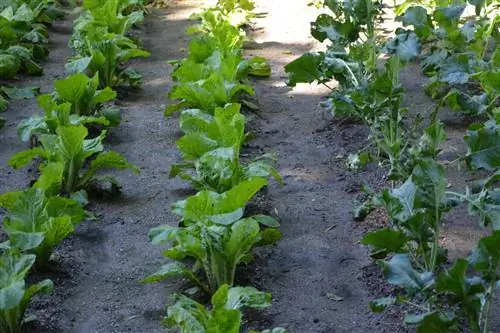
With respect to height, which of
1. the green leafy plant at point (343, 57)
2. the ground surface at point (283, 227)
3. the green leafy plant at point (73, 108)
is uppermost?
the green leafy plant at point (343, 57)

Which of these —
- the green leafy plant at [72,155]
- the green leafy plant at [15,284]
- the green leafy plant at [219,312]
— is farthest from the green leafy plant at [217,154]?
the green leafy plant at [15,284]

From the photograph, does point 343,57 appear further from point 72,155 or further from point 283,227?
point 72,155

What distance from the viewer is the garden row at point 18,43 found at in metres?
6.73

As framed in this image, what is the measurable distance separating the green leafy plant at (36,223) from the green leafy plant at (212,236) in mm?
451

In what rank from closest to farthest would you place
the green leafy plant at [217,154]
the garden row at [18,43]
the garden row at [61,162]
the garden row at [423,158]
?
the garden row at [423,158] → the garden row at [61,162] → the green leafy plant at [217,154] → the garden row at [18,43]

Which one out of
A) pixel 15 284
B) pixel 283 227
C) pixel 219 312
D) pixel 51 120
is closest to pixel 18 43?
pixel 51 120

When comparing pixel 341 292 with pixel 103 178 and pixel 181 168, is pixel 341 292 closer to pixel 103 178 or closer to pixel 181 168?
pixel 181 168

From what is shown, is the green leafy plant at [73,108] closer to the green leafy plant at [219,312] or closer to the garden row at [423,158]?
the garden row at [423,158]

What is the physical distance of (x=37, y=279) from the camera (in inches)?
157

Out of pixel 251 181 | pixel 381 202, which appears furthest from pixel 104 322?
pixel 381 202

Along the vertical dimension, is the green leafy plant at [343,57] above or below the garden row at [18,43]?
above

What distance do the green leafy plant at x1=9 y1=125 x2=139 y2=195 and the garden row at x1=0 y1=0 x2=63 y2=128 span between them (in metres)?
1.63

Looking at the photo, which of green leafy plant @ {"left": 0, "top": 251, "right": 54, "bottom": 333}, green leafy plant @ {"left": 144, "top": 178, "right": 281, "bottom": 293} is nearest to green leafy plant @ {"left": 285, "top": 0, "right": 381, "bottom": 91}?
green leafy plant @ {"left": 144, "top": 178, "right": 281, "bottom": 293}

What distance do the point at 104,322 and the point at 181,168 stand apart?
1.32 metres
